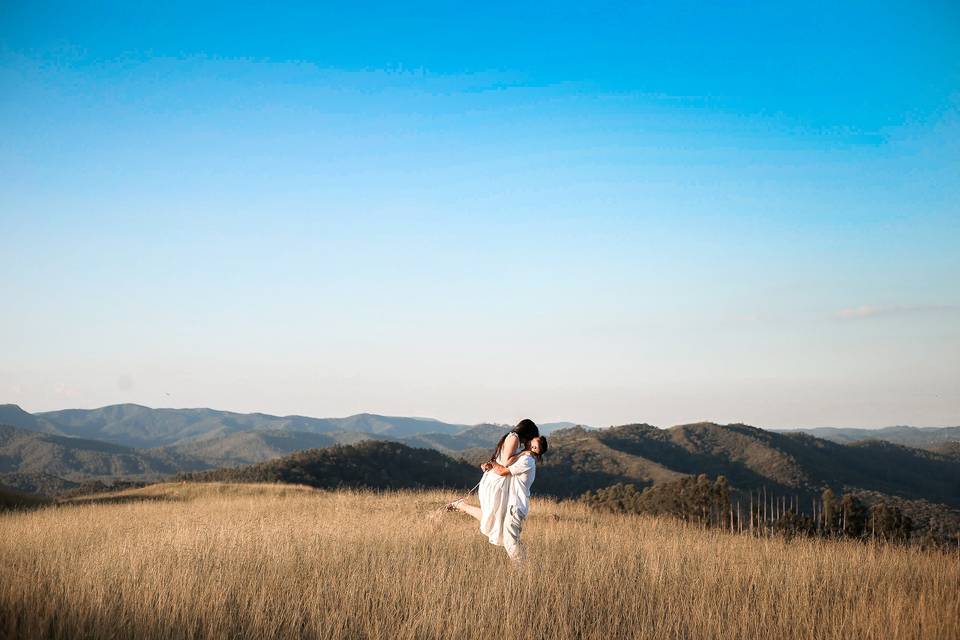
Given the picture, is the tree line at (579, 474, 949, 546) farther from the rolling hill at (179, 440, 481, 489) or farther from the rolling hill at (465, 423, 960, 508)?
the rolling hill at (465, 423, 960, 508)

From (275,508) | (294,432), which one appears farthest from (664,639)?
(294,432)

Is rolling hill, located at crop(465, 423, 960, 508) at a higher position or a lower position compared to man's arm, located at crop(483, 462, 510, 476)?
lower

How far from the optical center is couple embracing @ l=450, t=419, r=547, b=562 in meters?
7.81

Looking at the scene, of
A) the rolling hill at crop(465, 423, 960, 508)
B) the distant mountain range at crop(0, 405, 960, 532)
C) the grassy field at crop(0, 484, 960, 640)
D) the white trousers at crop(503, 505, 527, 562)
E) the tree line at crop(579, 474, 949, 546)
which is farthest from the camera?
the rolling hill at crop(465, 423, 960, 508)

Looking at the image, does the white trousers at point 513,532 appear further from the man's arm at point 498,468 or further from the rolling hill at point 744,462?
the rolling hill at point 744,462

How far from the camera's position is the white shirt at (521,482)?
25.7 ft

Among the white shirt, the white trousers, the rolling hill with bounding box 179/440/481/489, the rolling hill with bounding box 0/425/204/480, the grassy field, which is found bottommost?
the rolling hill with bounding box 0/425/204/480

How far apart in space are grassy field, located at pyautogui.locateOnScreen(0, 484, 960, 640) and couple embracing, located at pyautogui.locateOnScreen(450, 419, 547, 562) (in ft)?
1.10

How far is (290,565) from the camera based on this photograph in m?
7.41

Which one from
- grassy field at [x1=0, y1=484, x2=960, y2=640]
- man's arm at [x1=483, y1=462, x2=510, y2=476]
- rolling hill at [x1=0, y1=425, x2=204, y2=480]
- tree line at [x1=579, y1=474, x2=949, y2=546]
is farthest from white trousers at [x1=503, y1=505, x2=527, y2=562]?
rolling hill at [x1=0, y1=425, x2=204, y2=480]

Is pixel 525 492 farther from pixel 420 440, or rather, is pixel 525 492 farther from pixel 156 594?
pixel 420 440

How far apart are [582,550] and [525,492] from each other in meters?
1.58

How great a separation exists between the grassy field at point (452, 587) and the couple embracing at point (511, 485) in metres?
0.34

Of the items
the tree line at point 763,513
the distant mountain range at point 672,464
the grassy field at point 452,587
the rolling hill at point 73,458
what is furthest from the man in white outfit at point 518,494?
the rolling hill at point 73,458
